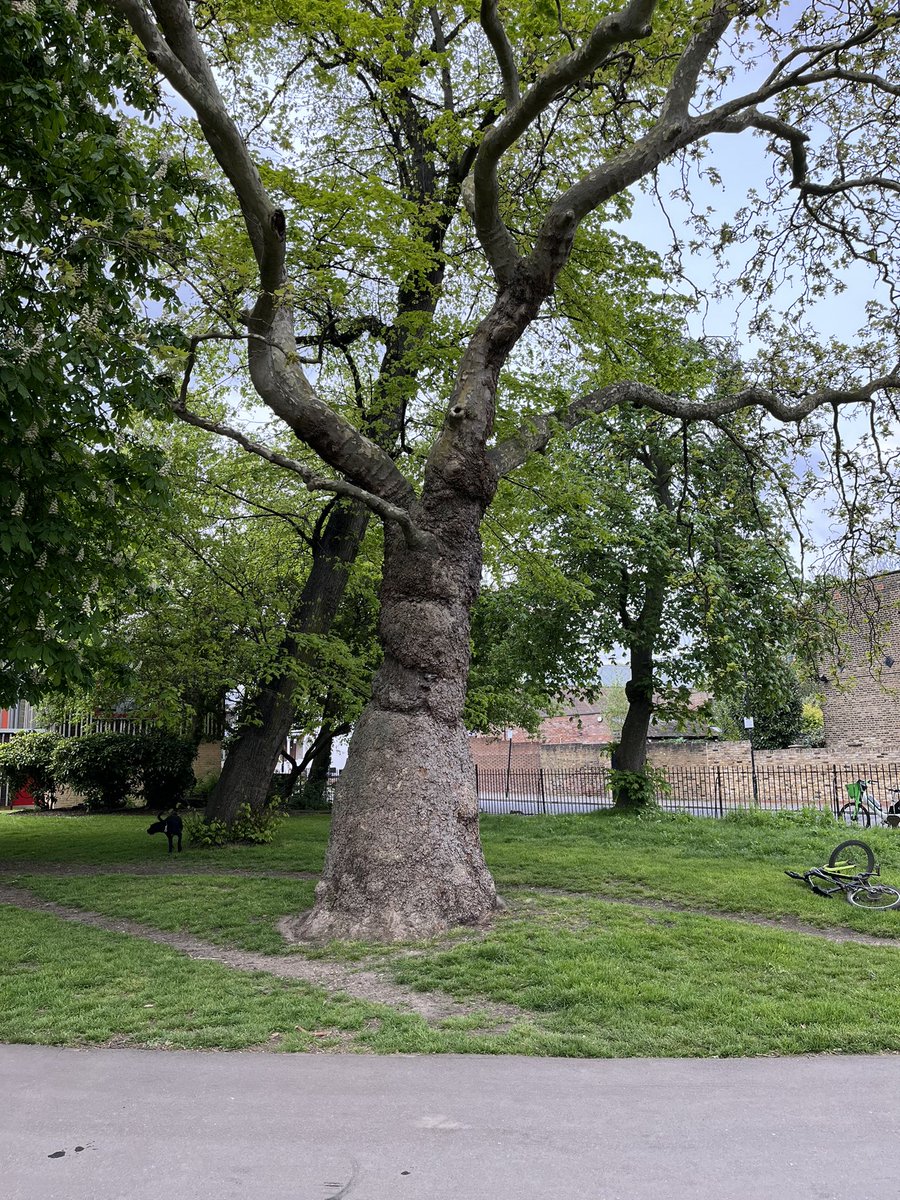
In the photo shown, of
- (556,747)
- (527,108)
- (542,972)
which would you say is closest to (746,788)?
(556,747)

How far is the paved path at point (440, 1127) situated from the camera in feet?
11.0

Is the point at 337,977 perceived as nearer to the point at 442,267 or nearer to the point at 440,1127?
the point at 440,1127

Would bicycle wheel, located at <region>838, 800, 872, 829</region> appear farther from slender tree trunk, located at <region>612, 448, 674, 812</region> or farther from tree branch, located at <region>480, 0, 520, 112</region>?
tree branch, located at <region>480, 0, 520, 112</region>

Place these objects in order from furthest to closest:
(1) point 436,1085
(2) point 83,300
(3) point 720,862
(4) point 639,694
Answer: (4) point 639,694 < (3) point 720,862 < (2) point 83,300 < (1) point 436,1085

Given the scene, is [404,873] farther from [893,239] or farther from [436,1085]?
[893,239]

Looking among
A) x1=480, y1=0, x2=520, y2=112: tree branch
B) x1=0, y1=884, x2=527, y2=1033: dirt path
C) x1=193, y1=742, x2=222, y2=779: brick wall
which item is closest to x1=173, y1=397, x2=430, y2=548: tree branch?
x1=0, y1=884, x2=527, y2=1033: dirt path

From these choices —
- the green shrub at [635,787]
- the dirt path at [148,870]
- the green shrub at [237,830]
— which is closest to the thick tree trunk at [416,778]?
the dirt path at [148,870]

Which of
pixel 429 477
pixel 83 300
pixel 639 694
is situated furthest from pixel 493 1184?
pixel 639 694

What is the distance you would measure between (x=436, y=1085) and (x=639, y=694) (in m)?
15.9

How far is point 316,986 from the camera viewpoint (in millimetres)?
6098

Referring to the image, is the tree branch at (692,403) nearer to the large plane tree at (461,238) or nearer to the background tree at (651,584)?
the large plane tree at (461,238)

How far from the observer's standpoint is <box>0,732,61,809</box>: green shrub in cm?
2297

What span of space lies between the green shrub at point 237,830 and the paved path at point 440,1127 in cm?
976

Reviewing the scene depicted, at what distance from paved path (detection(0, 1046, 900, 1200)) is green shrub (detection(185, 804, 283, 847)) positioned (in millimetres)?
9763
